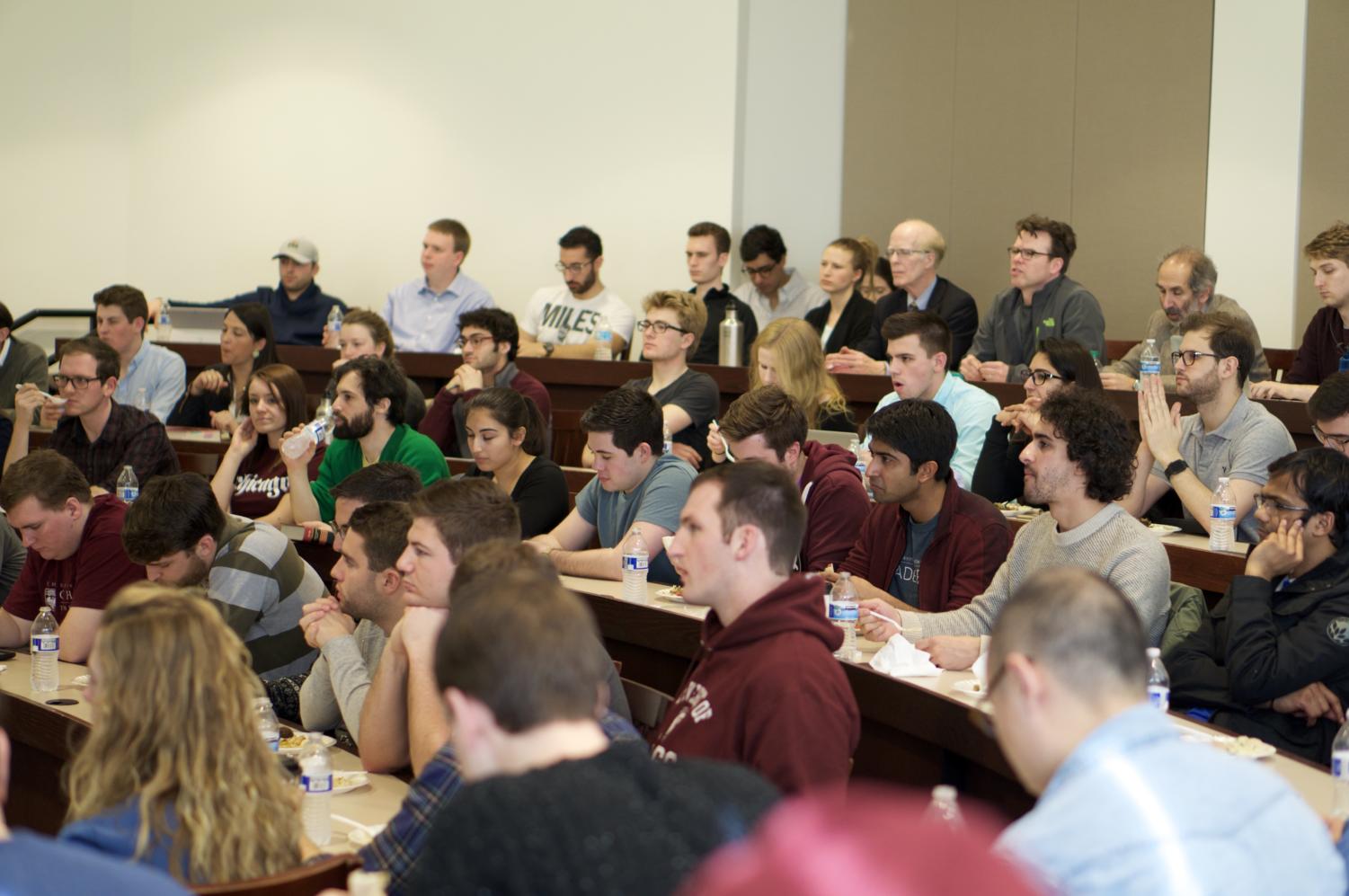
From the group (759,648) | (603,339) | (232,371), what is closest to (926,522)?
(759,648)

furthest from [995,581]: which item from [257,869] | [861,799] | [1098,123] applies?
[1098,123]

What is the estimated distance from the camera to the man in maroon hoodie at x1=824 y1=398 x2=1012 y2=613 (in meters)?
3.93

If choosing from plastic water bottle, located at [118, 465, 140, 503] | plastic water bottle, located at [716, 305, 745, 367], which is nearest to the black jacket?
A: plastic water bottle, located at [118, 465, 140, 503]

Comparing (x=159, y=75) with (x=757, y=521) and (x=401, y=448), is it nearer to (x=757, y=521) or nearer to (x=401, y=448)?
(x=401, y=448)

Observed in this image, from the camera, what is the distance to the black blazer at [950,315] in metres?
7.09

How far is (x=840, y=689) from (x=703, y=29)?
6.90 metres

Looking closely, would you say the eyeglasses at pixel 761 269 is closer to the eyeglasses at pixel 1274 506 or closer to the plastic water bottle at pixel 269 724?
the eyeglasses at pixel 1274 506

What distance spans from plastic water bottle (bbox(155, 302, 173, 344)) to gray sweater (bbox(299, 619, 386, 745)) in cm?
530

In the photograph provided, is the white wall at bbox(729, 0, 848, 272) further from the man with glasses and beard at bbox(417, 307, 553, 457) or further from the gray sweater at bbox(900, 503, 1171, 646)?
the gray sweater at bbox(900, 503, 1171, 646)

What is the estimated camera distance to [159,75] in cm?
999

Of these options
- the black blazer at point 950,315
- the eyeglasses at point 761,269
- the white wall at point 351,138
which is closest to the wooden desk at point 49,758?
the black blazer at point 950,315

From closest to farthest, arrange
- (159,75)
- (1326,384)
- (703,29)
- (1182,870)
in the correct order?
(1182,870) → (1326,384) → (703,29) → (159,75)

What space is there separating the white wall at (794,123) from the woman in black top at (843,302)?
1029 millimetres

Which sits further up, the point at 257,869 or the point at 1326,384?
the point at 1326,384
